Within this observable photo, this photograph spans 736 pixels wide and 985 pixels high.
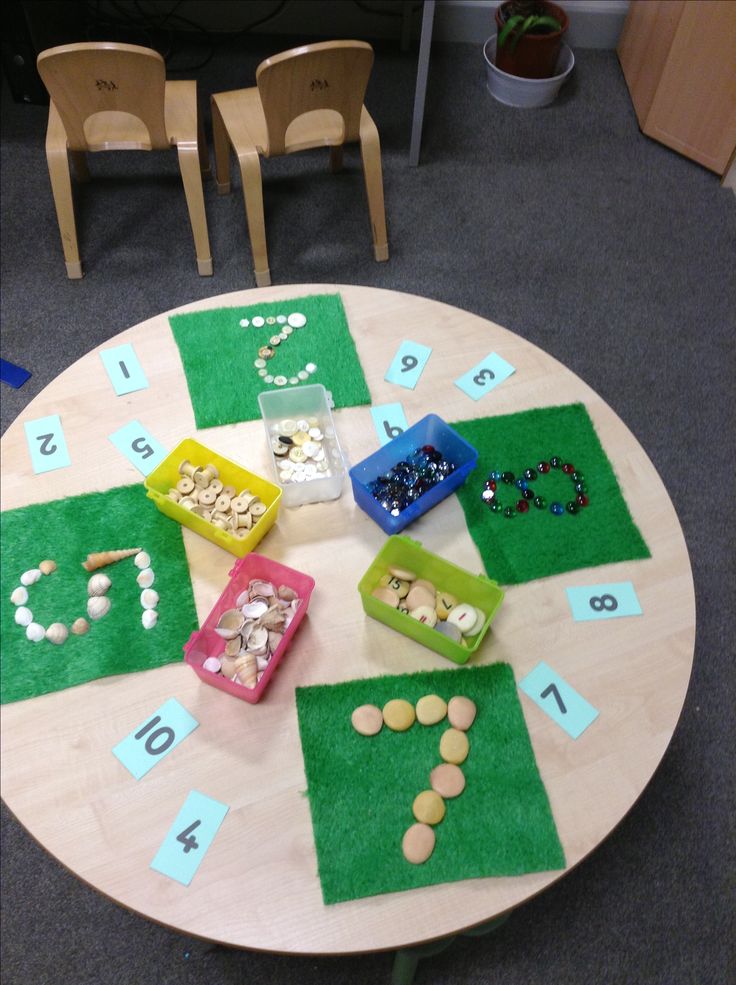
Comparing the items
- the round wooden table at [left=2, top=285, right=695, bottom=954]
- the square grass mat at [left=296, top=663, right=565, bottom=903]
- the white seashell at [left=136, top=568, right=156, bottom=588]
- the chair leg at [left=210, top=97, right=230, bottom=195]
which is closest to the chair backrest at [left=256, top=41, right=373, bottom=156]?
the chair leg at [left=210, top=97, right=230, bottom=195]

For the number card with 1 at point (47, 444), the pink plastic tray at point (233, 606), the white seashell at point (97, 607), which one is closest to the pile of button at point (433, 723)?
the pink plastic tray at point (233, 606)

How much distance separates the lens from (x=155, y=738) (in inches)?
46.8

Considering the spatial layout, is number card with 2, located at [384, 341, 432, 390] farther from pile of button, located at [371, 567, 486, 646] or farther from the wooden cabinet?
the wooden cabinet

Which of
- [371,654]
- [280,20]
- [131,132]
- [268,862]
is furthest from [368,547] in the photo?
[280,20]

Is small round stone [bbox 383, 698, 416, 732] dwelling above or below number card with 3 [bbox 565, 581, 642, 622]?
below

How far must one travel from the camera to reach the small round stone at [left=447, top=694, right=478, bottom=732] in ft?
3.97

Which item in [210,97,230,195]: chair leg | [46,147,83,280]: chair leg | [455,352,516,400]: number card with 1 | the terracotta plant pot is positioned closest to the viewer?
[455,352,516,400]: number card with 1

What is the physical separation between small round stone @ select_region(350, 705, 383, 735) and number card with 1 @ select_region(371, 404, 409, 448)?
469mm

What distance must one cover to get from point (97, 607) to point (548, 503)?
747 millimetres

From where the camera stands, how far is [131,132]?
87.2 inches

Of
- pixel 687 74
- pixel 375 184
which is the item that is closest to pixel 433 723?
pixel 375 184

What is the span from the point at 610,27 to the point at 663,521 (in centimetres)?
246

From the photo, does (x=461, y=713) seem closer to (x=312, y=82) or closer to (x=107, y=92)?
(x=312, y=82)

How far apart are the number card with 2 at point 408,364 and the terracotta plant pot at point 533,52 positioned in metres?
1.76
